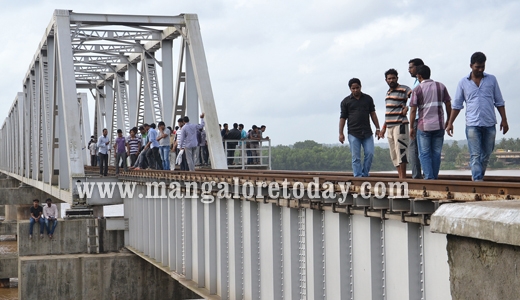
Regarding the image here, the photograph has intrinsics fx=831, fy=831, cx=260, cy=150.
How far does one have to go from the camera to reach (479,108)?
9578 millimetres

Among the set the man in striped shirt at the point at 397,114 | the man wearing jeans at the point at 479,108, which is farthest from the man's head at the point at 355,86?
the man wearing jeans at the point at 479,108

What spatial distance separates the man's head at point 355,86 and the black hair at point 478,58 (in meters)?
3.61

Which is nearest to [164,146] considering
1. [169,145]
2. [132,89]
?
[169,145]

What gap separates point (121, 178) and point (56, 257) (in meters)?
3.18

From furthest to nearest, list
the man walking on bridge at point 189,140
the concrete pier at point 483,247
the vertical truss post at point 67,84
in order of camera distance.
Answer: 1. the vertical truss post at point 67,84
2. the man walking on bridge at point 189,140
3. the concrete pier at point 483,247

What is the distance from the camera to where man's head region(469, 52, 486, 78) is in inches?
368

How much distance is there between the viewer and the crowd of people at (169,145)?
22.8 m

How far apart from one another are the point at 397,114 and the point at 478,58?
103 inches

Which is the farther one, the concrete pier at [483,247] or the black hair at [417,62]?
the black hair at [417,62]

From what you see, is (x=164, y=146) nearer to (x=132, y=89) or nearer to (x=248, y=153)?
(x=248, y=153)

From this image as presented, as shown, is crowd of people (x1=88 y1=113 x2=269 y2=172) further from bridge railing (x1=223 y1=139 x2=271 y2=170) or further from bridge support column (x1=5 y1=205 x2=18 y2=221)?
bridge support column (x1=5 y1=205 x2=18 y2=221)

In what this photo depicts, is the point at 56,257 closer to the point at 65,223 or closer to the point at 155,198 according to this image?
the point at 65,223

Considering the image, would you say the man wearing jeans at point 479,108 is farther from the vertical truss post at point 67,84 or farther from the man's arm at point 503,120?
the vertical truss post at point 67,84

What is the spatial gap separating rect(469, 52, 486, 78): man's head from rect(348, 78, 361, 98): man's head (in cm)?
346
